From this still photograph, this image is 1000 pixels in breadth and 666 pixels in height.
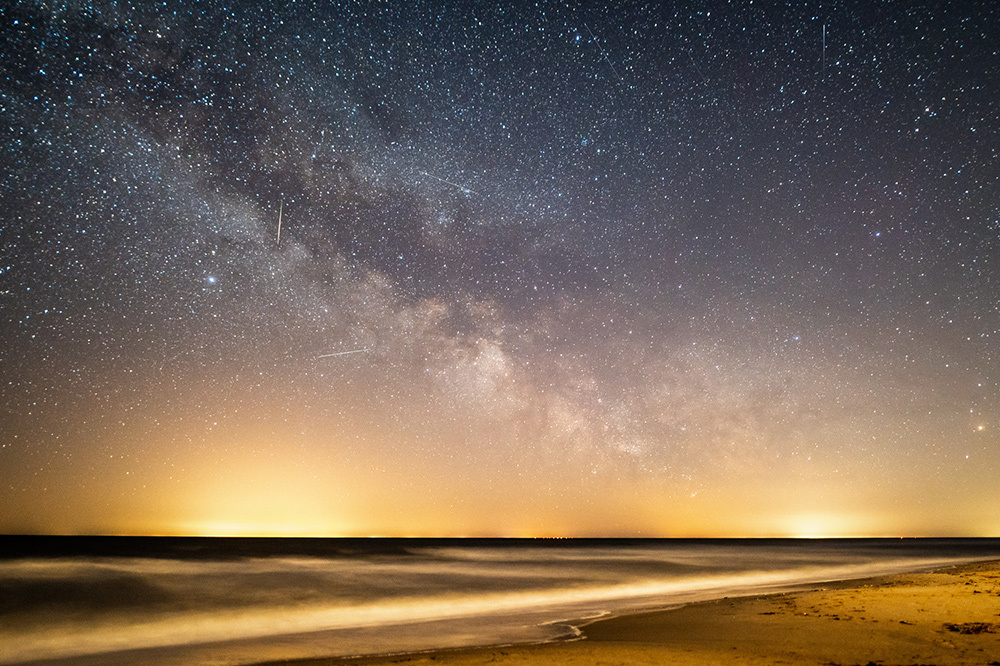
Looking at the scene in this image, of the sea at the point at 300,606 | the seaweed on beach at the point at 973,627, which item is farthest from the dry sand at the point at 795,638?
the sea at the point at 300,606

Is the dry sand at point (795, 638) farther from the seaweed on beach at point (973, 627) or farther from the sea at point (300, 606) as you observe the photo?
the sea at point (300, 606)

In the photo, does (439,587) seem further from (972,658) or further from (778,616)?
(972,658)

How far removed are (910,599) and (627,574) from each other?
17.1 meters

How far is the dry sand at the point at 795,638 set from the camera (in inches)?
243

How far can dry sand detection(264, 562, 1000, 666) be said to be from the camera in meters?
6.17

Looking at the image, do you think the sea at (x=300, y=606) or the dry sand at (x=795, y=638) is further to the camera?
the sea at (x=300, y=606)

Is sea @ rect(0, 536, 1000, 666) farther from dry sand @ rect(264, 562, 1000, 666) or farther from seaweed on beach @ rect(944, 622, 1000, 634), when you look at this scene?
seaweed on beach @ rect(944, 622, 1000, 634)

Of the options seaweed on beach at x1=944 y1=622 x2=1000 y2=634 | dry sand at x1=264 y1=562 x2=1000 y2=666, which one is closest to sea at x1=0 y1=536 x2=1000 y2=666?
Result: dry sand at x1=264 y1=562 x2=1000 y2=666

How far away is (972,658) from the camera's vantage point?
5.73 meters

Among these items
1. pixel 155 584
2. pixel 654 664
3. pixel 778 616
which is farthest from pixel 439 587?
pixel 654 664

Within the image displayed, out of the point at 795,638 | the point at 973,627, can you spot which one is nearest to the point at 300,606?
the point at 795,638

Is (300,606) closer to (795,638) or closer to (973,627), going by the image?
(795,638)

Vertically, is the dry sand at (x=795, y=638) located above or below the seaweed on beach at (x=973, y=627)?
below

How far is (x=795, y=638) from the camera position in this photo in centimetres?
723
